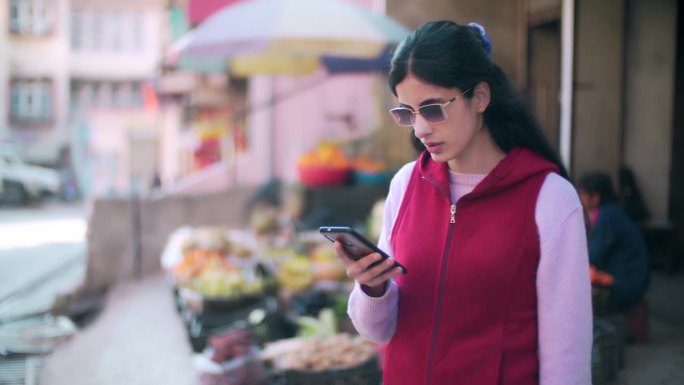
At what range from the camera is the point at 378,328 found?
1939 millimetres

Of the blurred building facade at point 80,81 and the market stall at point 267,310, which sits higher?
the blurred building facade at point 80,81

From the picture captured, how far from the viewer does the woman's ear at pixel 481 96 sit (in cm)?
185

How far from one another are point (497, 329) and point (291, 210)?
7.27 metres

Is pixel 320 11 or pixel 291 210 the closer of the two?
pixel 320 11

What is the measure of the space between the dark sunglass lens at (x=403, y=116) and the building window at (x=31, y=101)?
107 ft

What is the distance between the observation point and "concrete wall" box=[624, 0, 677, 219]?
714 centimetres

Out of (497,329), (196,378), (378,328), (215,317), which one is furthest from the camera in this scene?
(215,317)

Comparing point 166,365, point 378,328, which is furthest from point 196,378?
point 378,328

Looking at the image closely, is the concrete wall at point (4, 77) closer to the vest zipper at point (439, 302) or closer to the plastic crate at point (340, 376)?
the plastic crate at point (340, 376)

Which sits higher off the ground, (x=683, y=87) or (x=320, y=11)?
(x=320, y=11)

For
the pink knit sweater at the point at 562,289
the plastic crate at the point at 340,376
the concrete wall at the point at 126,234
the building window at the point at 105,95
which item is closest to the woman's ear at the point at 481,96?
the pink knit sweater at the point at 562,289

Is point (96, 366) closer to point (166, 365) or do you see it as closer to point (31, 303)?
point (166, 365)

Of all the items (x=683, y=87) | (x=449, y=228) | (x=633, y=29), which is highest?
(x=633, y=29)

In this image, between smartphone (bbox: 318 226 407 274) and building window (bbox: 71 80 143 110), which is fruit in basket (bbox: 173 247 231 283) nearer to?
smartphone (bbox: 318 226 407 274)
